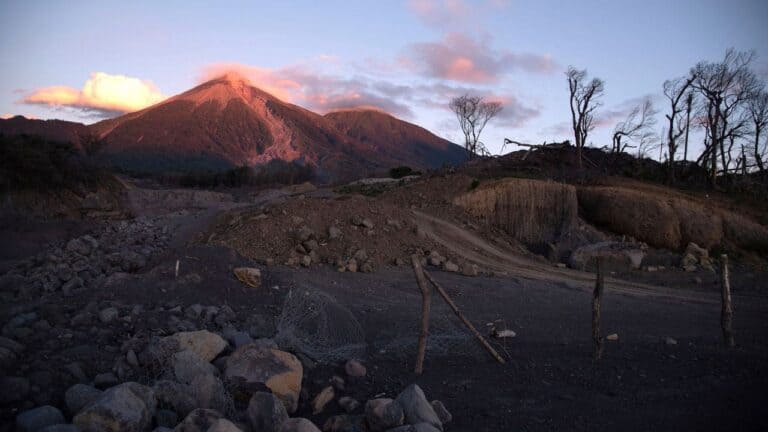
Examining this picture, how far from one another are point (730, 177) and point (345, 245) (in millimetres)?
21688

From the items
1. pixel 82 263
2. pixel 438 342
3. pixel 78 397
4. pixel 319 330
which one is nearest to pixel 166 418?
pixel 78 397

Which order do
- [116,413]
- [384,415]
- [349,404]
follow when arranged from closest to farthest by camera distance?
[116,413] < [384,415] < [349,404]

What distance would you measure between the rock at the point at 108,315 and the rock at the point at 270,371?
6.54ft

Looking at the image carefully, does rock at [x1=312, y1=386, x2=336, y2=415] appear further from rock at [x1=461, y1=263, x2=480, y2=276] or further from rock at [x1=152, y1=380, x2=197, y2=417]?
rock at [x1=461, y1=263, x2=480, y2=276]

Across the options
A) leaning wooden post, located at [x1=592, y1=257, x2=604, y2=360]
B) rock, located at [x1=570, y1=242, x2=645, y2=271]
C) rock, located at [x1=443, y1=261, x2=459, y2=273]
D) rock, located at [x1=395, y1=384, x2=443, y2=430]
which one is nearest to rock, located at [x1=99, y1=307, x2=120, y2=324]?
rock, located at [x1=395, y1=384, x2=443, y2=430]

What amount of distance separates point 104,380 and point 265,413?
5.84 feet

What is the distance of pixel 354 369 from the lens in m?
6.16

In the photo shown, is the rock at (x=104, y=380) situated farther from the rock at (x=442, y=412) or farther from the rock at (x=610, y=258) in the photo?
the rock at (x=610, y=258)

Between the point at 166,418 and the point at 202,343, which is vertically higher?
the point at 202,343

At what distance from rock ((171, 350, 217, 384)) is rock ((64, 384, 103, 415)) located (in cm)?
72

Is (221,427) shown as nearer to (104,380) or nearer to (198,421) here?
(198,421)

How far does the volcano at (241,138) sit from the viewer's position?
67.9m

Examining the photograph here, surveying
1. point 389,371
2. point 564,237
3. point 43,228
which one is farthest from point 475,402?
point 43,228

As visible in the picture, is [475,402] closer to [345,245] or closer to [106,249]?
[345,245]
